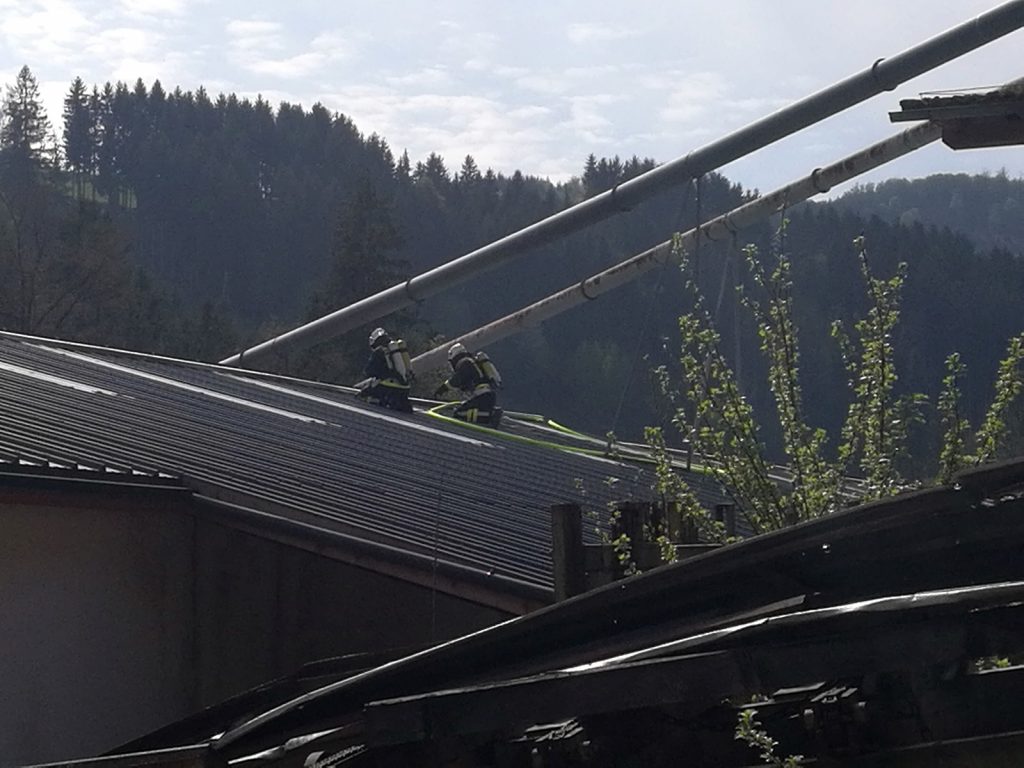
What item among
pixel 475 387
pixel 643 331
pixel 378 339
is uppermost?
pixel 378 339

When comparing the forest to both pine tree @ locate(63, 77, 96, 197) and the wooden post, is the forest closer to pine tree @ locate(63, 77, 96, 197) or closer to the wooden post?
pine tree @ locate(63, 77, 96, 197)

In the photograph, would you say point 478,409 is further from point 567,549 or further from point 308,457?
point 567,549

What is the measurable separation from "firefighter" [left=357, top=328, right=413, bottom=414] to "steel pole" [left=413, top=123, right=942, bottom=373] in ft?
12.8

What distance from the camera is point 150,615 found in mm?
9914

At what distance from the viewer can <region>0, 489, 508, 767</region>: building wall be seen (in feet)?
29.1

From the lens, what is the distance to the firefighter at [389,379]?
63.8 feet

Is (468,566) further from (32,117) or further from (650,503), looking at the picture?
(32,117)

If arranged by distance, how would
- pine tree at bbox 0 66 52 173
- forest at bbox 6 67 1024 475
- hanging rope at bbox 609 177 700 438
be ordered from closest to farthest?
hanging rope at bbox 609 177 700 438, forest at bbox 6 67 1024 475, pine tree at bbox 0 66 52 173

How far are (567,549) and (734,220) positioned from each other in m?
15.9

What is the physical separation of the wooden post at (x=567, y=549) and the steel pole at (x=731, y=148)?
12336 mm

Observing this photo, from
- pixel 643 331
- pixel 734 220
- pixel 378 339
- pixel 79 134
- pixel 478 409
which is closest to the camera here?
pixel 643 331

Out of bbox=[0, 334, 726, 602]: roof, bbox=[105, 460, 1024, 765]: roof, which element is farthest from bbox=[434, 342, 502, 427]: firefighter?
bbox=[105, 460, 1024, 765]: roof

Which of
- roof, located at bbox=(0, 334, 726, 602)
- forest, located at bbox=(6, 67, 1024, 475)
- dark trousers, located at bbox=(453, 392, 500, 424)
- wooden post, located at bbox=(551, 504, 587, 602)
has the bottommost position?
wooden post, located at bbox=(551, 504, 587, 602)

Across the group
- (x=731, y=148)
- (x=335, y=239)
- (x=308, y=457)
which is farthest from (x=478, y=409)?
(x=335, y=239)
